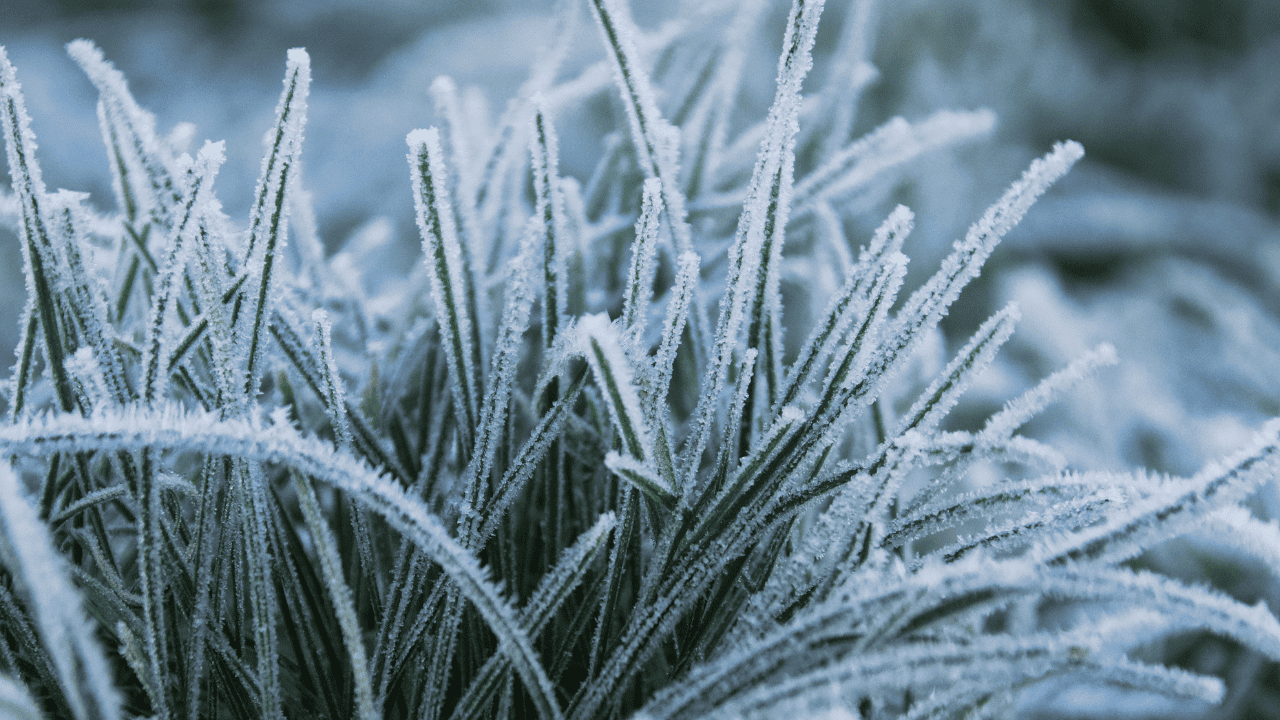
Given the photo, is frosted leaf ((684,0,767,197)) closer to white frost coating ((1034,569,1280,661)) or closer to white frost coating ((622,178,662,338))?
white frost coating ((622,178,662,338))

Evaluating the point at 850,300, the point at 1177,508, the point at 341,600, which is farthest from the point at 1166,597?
the point at 341,600

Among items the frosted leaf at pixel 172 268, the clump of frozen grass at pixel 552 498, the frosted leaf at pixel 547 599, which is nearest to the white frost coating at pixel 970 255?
the clump of frozen grass at pixel 552 498

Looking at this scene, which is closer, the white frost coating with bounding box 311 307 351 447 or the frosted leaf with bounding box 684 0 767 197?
the white frost coating with bounding box 311 307 351 447

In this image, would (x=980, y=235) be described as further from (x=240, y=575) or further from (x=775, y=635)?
(x=240, y=575)

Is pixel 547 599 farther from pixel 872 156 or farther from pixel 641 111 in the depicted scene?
pixel 872 156

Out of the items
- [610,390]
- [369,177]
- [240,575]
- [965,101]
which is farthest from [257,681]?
[965,101]

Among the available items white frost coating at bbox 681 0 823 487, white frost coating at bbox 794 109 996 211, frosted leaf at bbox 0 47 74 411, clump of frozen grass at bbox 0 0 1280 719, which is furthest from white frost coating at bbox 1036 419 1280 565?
frosted leaf at bbox 0 47 74 411

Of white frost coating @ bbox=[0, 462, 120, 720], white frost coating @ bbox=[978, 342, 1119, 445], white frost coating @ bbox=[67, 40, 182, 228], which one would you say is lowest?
white frost coating @ bbox=[0, 462, 120, 720]
